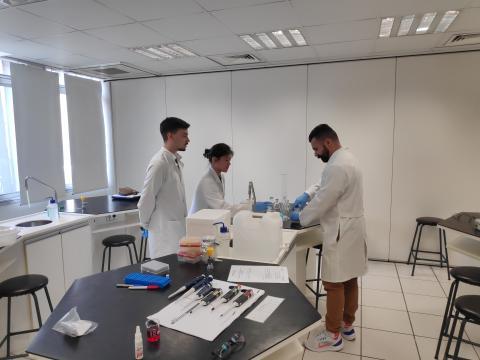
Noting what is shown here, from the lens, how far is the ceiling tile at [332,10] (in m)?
2.41

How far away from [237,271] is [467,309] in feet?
4.37

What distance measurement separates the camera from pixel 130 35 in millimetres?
3109

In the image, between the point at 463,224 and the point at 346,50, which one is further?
the point at 346,50

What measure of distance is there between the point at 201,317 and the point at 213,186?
1.65 metres

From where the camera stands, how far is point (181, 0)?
235 cm

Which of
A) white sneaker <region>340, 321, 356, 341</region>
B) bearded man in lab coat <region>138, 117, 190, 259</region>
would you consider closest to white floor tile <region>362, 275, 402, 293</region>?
white sneaker <region>340, 321, 356, 341</region>

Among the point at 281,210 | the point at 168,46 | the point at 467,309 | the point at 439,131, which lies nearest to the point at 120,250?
the point at 281,210

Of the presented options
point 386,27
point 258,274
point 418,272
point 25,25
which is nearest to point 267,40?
point 386,27

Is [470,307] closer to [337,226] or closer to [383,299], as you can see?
[337,226]

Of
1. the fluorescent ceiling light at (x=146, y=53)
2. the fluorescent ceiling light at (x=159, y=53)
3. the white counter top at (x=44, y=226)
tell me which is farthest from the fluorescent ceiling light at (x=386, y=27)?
the white counter top at (x=44, y=226)

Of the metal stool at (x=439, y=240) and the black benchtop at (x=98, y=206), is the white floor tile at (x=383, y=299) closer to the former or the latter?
the metal stool at (x=439, y=240)

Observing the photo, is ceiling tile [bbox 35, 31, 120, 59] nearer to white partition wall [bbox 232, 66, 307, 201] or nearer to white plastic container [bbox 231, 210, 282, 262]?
white partition wall [bbox 232, 66, 307, 201]

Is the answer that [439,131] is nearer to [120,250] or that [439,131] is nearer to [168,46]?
[168,46]

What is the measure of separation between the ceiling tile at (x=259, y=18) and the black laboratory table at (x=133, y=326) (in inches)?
80.3
